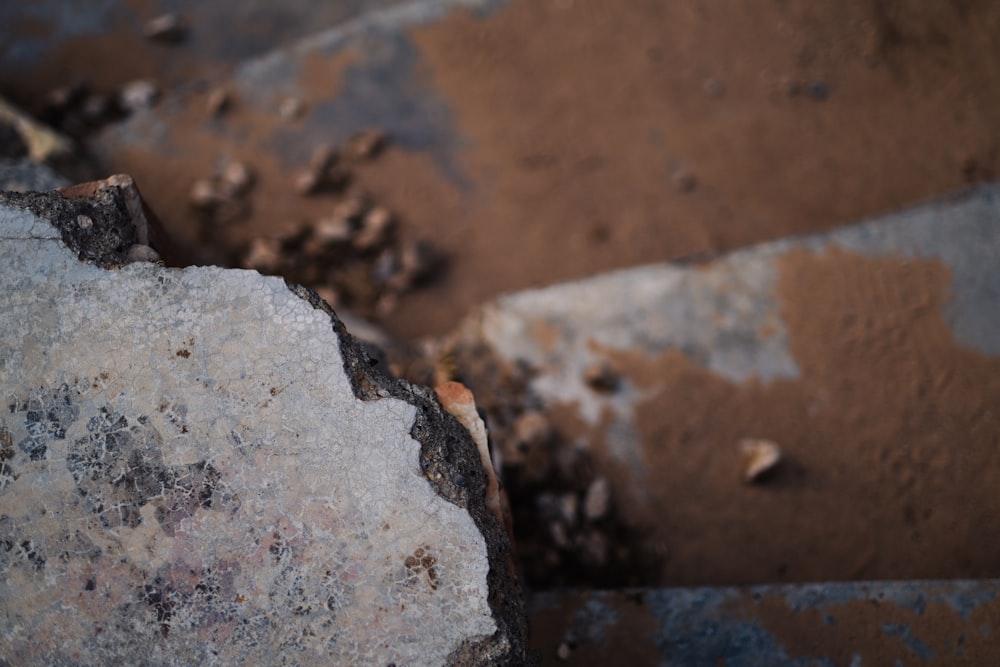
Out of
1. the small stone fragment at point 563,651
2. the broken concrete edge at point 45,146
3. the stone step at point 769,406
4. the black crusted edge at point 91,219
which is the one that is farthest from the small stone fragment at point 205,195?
the small stone fragment at point 563,651

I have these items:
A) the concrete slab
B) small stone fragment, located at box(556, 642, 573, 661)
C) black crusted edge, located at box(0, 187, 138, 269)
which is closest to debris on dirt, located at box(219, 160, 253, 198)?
black crusted edge, located at box(0, 187, 138, 269)

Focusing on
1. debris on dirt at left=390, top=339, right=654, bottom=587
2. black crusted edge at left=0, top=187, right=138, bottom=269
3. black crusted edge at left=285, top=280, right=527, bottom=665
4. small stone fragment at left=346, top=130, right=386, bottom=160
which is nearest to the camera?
black crusted edge at left=285, top=280, right=527, bottom=665

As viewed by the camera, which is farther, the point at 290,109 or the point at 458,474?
the point at 290,109

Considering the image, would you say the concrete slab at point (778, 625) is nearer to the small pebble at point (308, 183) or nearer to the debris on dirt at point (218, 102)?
the small pebble at point (308, 183)

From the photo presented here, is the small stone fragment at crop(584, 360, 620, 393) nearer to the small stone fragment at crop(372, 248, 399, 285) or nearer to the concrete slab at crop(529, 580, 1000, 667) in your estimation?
the concrete slab at crop(529, 580, 1000, 667)

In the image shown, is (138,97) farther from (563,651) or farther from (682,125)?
(563,651)

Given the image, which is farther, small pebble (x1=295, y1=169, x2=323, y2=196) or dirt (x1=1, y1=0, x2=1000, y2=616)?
small pebble (x1=295, y1=169, x2=323, y2=196)

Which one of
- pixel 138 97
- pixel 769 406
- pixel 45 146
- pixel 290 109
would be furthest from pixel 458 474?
pixel 138 97
